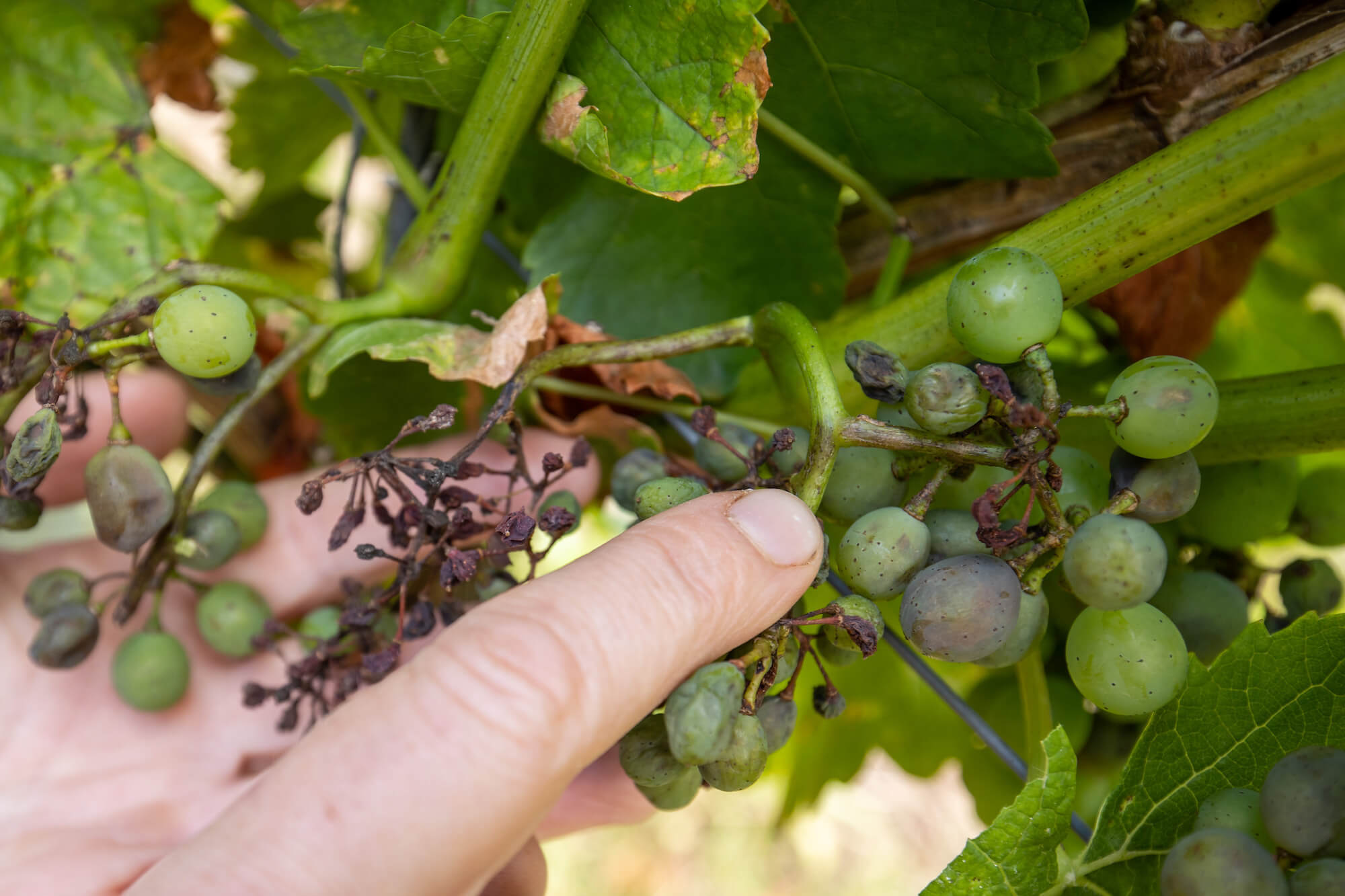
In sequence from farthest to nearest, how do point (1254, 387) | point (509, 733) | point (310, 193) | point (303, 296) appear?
point (310, 193)
point (303, 296)
point (1254, 387)
point (509, 733)

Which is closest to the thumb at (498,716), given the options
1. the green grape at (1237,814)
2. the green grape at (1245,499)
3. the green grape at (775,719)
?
the green grape at (775,719)

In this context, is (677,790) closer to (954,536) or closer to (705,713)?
(705,713)

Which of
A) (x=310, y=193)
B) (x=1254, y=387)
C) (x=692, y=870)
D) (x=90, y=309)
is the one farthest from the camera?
(x=692, y=870)

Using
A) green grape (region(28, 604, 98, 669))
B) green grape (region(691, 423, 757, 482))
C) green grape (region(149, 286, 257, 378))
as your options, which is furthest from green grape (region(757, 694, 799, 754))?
green grape (region(28, 604, 98, 669))

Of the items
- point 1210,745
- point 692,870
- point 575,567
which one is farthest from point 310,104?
point 692,870

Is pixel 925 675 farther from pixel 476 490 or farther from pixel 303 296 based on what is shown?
pixel 303 296

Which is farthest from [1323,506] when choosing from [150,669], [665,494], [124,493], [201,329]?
[150,669]

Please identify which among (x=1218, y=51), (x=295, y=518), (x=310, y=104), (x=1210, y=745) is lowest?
(x=295, y=518)
